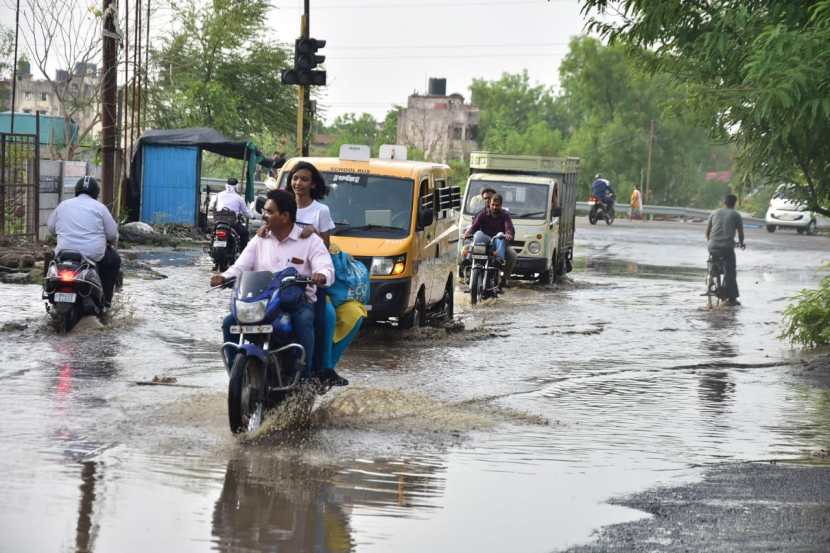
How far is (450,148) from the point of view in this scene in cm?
11162

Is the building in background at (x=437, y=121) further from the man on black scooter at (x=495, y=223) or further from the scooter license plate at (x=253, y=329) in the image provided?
the scooter license plate at (x=253, y=329)

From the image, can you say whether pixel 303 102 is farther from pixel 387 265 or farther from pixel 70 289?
pixel 70 289

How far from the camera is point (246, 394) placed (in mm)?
8516

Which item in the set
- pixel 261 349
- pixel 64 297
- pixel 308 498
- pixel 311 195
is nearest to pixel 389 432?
pixel 261 349

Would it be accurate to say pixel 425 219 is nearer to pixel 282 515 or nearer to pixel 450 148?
pixel 282 515

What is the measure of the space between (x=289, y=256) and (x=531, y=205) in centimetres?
1592

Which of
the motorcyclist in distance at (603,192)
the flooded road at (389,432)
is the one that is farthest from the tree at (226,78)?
the flooded road at (389,432)

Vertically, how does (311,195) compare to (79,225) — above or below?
above

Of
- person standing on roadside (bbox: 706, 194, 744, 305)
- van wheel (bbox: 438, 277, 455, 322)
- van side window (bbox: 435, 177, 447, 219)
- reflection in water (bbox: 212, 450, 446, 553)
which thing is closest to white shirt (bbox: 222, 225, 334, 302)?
reflection in water (bbox: 212, 450, 446, 553)

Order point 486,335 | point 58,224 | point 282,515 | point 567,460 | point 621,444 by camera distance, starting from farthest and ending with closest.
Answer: point 486,335
point 58,224
point 621,444
point 567,460
point 282,515

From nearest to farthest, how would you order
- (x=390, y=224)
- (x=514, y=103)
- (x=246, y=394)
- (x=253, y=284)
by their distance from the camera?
→ (x=246, y=394) < (x=253, y=284) < (x=390, y=224) < (x=514, y=103)

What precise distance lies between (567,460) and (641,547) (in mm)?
2354

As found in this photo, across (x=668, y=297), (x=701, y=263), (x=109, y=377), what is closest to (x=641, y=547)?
(x=109, y=377)

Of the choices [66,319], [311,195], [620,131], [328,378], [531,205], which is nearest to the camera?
[328,378]
